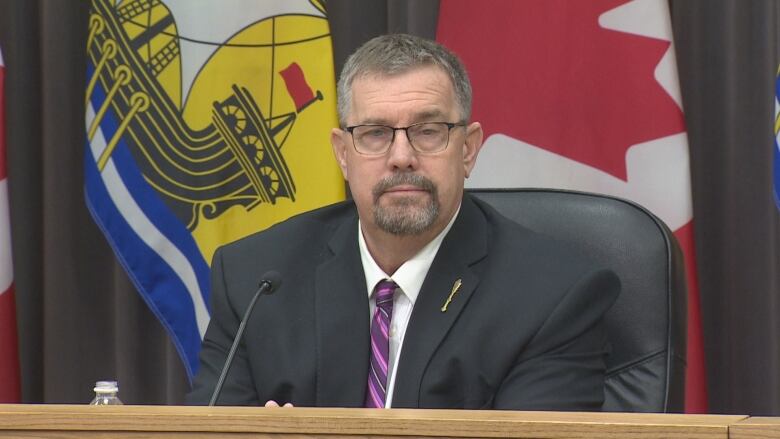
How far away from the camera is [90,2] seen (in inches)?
154

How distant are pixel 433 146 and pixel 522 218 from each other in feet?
0.94

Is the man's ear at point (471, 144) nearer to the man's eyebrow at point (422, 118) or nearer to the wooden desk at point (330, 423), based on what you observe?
the man's eyebrow at point (422, 118)

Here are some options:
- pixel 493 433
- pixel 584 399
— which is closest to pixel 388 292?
pixel 584 399

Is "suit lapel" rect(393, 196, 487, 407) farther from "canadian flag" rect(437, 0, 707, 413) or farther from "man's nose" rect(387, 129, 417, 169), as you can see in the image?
"canadian flag" rect(437, 0, 707, 413)

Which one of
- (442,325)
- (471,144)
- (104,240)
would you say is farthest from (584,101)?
(104,240)

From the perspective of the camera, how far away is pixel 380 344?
248cm

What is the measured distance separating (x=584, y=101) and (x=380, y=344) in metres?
1.06

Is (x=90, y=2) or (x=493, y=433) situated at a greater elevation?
(x=90, y=2)

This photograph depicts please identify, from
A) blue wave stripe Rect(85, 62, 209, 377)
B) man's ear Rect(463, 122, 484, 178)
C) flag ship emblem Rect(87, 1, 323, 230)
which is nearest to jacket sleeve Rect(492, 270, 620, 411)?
man's ear Rect(463, 122, 484, 178)

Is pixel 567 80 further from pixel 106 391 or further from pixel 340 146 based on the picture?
pixel 106 391

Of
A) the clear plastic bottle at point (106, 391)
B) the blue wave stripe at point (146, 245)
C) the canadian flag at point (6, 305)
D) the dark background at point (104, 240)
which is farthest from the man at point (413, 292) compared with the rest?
the canadian flag at point (6, 305)

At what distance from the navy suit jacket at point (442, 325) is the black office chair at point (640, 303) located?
40mm

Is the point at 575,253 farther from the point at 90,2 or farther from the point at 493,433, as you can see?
the point at 90,2

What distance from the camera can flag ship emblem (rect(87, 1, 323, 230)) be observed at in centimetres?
357
